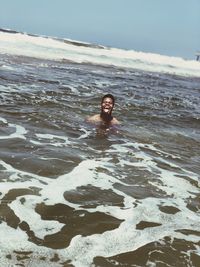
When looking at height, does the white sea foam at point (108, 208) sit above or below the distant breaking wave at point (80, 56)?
below

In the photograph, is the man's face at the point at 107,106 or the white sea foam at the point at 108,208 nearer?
the white sea foam at the point at 108,208

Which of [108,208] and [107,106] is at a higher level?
[107,106]

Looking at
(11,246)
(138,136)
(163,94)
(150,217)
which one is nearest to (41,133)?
(138,136)

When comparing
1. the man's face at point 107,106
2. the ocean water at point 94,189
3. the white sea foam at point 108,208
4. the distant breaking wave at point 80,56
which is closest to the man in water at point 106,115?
the man's face at point 107,106

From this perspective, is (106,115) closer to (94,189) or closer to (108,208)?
(94,189)

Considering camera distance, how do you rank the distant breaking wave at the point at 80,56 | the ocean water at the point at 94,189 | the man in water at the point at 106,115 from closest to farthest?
Result: the ocean water at the point at 94,189 → the man in water at the point at 106,115 → the distant breaking wave at the point at 80,56

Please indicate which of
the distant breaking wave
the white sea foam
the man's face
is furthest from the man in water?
the distant breaking wave

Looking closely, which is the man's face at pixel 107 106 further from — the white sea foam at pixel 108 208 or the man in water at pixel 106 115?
the white sea foam at pixel 108 208

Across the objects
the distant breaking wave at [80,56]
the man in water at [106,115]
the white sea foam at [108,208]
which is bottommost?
the white sea foam at [108,208]

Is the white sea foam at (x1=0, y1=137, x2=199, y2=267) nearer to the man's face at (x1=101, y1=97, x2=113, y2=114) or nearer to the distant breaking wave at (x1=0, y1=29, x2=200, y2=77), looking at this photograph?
the man's face at (x1=101, y1=97, x2=113, y2=114)

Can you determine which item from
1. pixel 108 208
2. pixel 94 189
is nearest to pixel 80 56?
pixel 94 189

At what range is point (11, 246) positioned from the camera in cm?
372

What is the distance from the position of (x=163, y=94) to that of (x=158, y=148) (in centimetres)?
786

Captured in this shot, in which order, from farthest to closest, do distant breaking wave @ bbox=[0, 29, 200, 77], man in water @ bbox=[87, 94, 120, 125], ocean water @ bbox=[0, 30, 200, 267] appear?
distant breaking wave @ bbox=[0, 29, 200, 77], man in water @ bbox=[87, 94, 120, 125], ocean water @ bbox=[0, 30, 200, 267]
